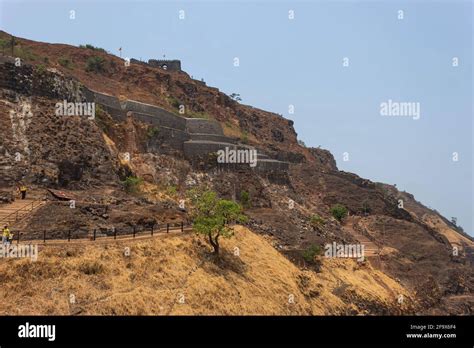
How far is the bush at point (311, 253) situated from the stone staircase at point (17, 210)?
1475 centimetres

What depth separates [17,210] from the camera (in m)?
20.7

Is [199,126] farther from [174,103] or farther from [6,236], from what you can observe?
[6,236]

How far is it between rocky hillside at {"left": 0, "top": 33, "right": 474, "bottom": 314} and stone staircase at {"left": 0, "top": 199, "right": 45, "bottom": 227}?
492mm

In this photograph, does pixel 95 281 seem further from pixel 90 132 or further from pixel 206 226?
pixel 90 132

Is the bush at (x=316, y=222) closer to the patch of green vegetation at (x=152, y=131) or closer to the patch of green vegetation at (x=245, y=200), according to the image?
the patch of green vegetation at (x=245, y=200)

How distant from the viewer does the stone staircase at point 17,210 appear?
19656 millimetres

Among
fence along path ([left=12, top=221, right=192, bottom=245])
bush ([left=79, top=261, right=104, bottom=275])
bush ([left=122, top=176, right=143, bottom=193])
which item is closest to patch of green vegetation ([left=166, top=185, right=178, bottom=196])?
bush ([left=122, top=176, right=143, bottom=193])

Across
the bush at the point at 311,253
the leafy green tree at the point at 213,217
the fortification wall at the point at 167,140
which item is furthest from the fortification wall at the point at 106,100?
the bush at the point at 311,253

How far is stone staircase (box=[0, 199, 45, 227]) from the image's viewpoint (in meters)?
19.7

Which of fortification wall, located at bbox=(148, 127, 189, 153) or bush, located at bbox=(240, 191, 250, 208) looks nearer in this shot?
bush, located at bbox=(240, 191, 250, 208)
